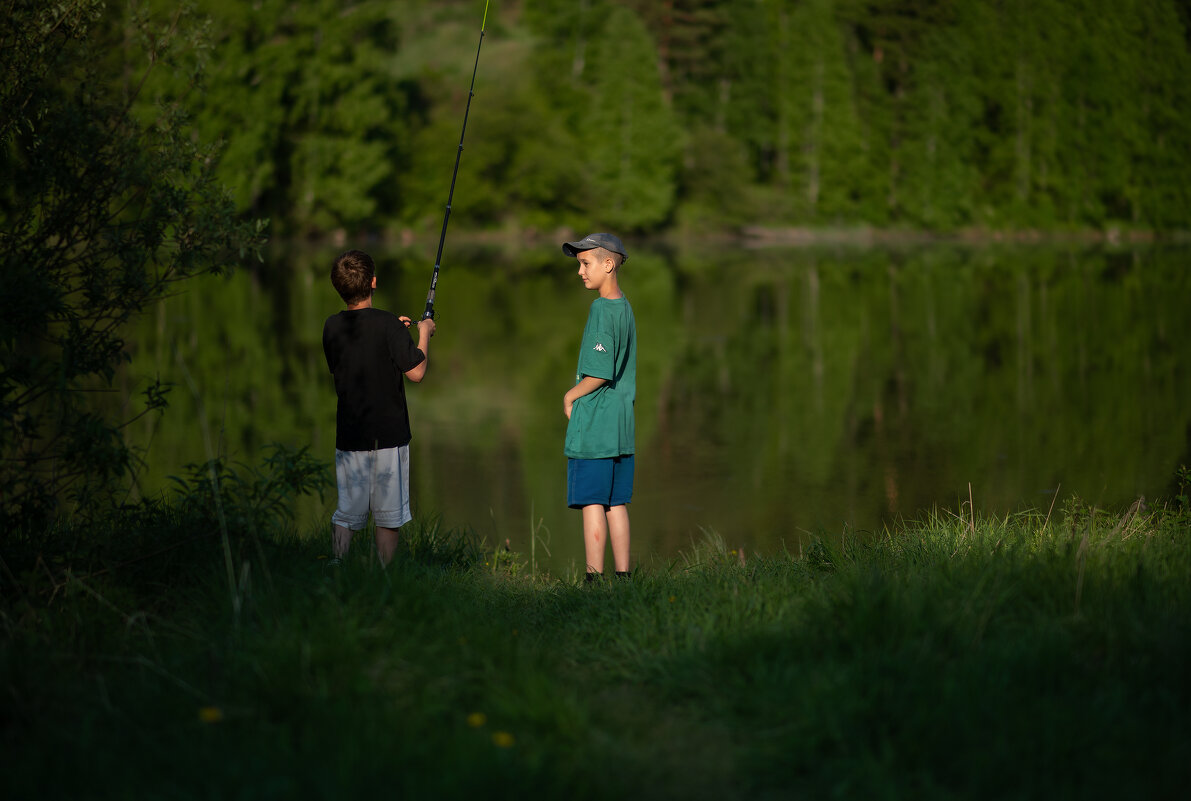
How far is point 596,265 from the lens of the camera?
562cm

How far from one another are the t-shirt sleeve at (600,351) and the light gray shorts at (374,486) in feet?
3.01

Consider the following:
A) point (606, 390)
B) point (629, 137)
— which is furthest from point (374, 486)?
point (629, 137)

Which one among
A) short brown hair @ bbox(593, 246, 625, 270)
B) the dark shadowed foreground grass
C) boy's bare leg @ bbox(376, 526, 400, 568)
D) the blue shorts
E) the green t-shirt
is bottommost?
the dark shadowed foreground grass

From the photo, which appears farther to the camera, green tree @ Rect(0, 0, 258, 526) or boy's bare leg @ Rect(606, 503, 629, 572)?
boy's bare leg @ Rect(606, 503, 629, 572)

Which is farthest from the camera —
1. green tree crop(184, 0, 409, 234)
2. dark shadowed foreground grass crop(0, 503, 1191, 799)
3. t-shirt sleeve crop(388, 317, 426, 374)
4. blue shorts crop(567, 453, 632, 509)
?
green tree crop(184, 0, 409, 234)

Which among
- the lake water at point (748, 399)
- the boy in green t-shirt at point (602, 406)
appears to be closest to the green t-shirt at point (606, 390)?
the boy in green t-shirt at point (602, 406)

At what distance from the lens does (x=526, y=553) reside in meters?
7.98

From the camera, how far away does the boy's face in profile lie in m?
5.62

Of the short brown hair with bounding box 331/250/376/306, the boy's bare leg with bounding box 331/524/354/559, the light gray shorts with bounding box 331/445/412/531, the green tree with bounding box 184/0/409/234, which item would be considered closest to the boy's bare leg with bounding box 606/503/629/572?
the light gray shorts with bounding box 331/445/412/531

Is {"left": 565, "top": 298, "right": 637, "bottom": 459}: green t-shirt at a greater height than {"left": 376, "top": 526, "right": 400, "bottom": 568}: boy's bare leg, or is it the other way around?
{"left": 565, "top": 298, "right": 637, "bottom": 459}: green t-shirt

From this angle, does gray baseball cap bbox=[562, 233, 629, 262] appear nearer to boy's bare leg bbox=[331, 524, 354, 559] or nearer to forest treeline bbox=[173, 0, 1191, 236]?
boy's bare leg bbox=[331, 524, 354, 559]

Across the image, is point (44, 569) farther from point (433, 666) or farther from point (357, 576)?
point (433, 666)

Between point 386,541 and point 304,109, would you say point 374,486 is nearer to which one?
point 386,541

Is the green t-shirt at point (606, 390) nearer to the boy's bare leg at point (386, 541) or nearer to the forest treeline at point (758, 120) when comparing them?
the boy's bare leg at point (386, 541)
